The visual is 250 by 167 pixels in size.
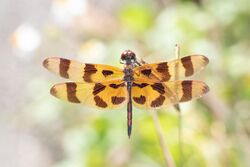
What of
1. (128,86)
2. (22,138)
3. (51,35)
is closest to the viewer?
(128,86)

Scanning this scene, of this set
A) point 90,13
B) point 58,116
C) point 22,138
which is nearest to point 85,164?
point 58,116

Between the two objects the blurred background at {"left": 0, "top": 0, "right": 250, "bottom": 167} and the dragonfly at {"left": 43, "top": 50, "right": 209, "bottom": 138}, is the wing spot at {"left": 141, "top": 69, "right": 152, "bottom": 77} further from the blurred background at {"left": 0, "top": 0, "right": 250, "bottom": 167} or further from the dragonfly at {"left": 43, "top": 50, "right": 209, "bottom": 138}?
the blurred background at {"left": 0, "top": 0, "right": 250, "bottom": 167}

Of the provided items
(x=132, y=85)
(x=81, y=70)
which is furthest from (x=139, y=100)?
→ (x=81, y=70)

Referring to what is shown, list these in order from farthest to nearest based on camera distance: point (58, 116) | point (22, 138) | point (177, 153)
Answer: point (22, 138) < point (58, 116) < point (177, 153)

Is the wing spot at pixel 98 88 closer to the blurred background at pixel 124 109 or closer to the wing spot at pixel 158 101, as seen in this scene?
the wing spot at pixel 158 101

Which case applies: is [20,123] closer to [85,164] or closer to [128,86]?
[85,164]

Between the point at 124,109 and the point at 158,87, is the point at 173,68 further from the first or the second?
the point at 124,109
